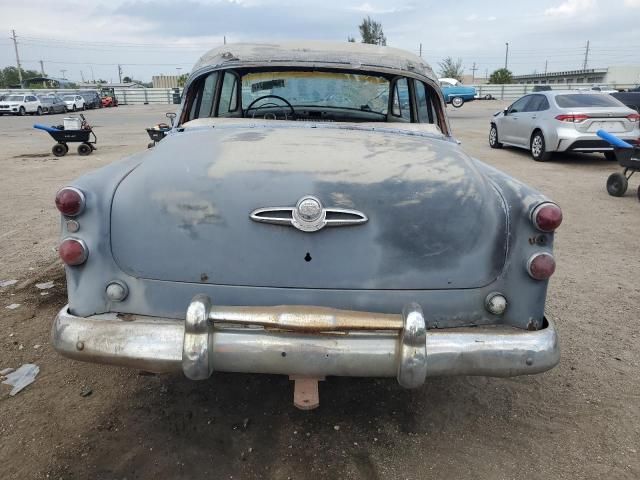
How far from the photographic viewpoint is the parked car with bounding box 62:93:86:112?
3716 cm

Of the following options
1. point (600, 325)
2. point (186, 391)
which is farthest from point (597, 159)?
point (186, 391)

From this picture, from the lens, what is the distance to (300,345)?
210cm

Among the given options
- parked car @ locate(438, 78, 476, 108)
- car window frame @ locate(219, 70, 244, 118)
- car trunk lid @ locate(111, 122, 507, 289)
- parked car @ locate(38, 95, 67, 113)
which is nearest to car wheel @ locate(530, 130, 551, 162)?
car window frame @ locate(219, 70, 244, 118)

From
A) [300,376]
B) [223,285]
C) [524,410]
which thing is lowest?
[524,410]

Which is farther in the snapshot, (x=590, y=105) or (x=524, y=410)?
(x=590, y=105)

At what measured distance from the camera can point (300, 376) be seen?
222 cm

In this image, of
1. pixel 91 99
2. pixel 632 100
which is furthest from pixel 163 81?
pixel 632 100

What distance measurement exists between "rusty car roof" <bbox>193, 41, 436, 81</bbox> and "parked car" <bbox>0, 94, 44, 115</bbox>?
114 feet

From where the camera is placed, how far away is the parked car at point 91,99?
133ft

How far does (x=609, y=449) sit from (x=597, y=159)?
10927mm

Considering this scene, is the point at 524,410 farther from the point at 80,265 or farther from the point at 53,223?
the point at 53,223

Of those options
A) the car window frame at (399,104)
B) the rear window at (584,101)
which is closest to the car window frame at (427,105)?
the car window frame at (399,104)

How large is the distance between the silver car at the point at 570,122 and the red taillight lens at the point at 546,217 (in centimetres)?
841

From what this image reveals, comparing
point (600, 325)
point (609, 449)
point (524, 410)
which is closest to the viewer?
point (609, 449)
